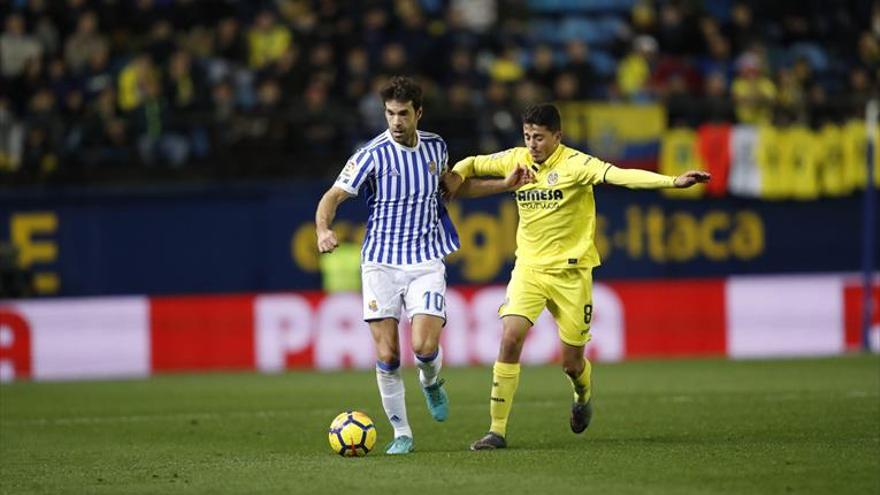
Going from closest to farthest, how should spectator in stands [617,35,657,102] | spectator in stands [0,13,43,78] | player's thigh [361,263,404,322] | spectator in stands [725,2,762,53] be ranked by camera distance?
1. player's thigh [361,263,404,322]
2. spectator in stands [0,13,43,78]
3. spectator in stands [617,35,657,102]
4. spectator in stands [725,2,762,53]

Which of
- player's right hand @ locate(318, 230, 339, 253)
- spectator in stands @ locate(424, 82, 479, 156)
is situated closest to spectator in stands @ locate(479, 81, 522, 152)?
spectator in stands @ locate(424, 82, 479, 156)

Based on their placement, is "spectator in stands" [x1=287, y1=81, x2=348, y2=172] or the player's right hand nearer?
the player's right hand

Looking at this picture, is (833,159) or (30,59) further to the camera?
(833,159)

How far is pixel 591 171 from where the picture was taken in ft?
34.0

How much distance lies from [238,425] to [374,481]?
426cm

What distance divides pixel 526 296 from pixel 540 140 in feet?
3.46

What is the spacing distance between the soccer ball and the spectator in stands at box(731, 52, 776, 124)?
1308 cm

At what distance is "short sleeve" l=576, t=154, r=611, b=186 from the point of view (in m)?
10.3

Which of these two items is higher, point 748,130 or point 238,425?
point 748,130

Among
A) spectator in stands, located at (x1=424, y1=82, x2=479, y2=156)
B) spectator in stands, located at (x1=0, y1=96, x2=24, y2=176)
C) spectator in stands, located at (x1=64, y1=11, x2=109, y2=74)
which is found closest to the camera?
spectator in stands, located at (x1=0, y1=96, x2=24, y2=176)

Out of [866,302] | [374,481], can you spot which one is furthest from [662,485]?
[866,302]

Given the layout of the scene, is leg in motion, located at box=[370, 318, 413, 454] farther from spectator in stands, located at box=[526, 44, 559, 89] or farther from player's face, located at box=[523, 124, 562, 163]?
spectator in stands, located at box=[526, 44, 559, 89]

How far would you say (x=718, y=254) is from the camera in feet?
72.7

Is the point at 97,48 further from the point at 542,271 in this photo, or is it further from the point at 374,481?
the point at 374,481
